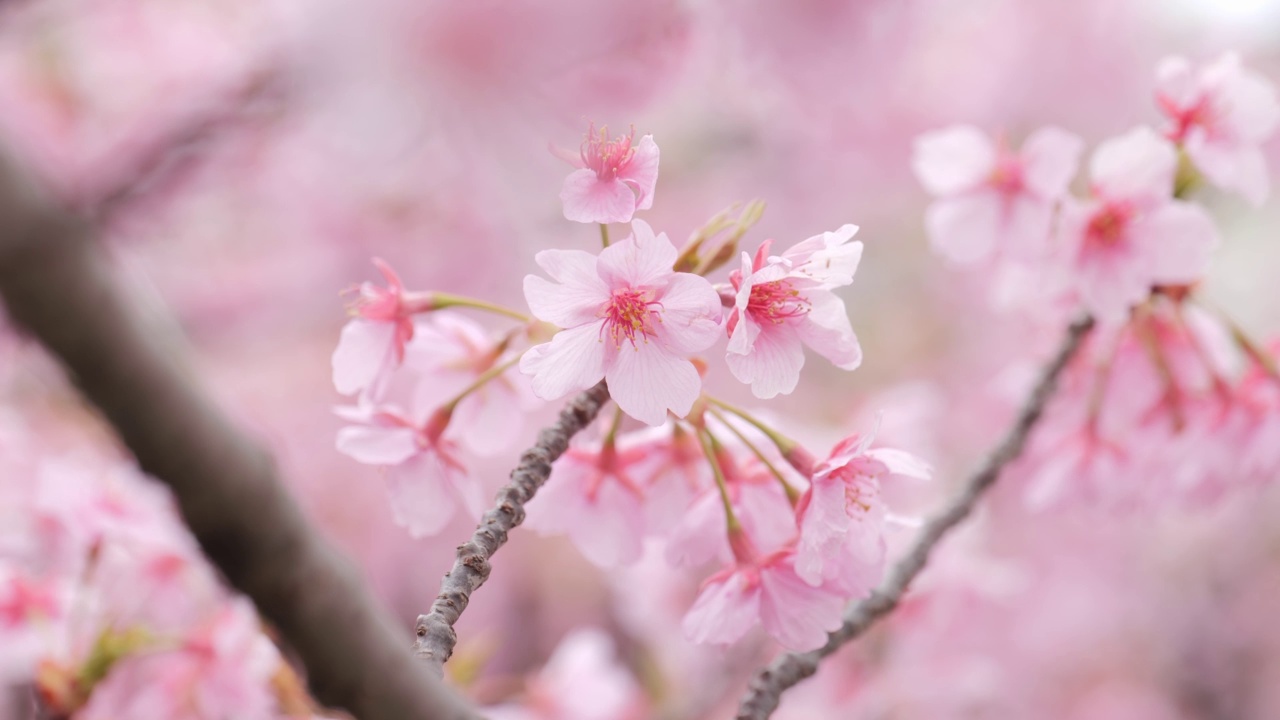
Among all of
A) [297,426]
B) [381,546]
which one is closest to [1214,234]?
[381,546]

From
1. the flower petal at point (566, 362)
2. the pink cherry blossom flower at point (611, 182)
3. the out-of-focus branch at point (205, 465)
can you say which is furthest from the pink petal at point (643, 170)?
the out-of-focus branch at point (205, 465)

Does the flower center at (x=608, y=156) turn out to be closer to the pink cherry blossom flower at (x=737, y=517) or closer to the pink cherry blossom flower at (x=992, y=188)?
the pink cherry blossom flower at (x=737, y=517)

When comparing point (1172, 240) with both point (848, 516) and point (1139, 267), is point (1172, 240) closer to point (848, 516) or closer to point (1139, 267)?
point (1139, 267)

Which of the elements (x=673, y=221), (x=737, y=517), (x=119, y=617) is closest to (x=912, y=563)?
(x=737, y=517)

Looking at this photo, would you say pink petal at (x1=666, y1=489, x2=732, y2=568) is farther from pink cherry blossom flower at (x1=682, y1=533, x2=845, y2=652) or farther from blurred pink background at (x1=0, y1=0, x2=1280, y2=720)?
blurred pink background at (x1=0, y1=0, x2=1280, y2=720)

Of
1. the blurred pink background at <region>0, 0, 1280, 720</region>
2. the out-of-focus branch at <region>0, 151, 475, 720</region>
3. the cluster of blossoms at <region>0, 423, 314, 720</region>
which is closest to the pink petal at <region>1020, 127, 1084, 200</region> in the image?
the blurred pink background at <region>0, 0, 1280, 720</region>
